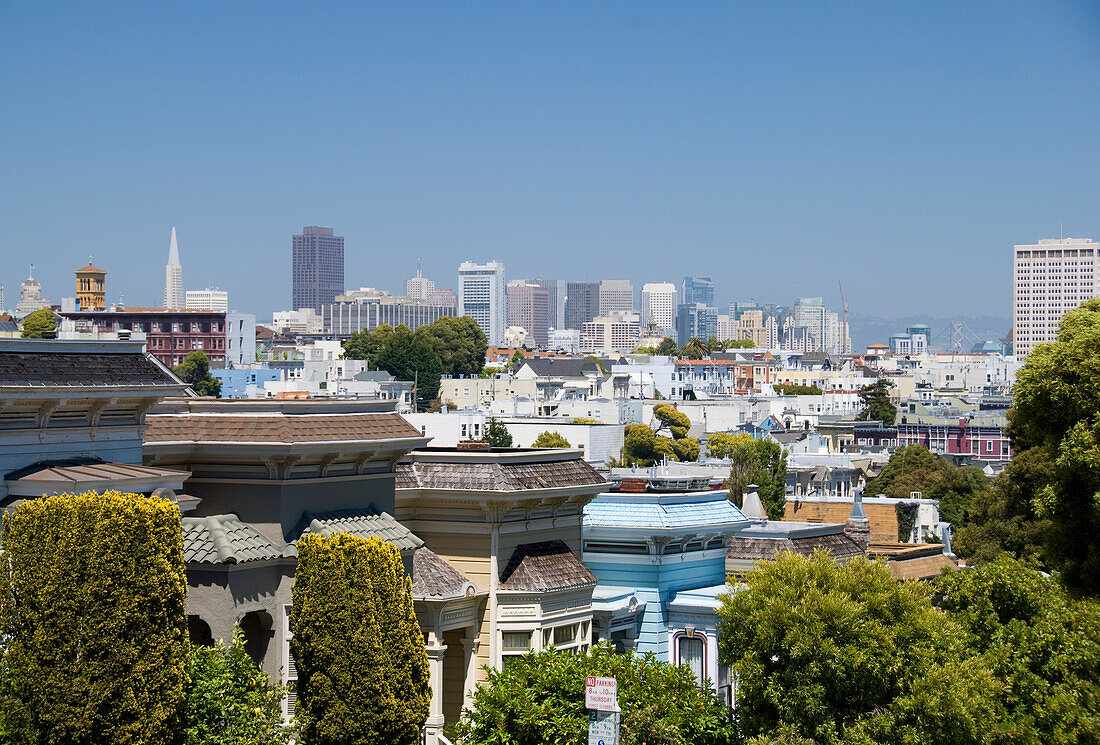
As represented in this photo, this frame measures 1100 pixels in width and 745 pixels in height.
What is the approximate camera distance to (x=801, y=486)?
97.2 m

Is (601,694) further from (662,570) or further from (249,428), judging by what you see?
(662,570)

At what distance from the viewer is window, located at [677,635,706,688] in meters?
24.2

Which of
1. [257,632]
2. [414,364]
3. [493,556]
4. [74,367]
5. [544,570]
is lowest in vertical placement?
[257,632]

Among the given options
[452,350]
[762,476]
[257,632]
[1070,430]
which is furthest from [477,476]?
[452,350]

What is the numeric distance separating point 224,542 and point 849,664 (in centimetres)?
783

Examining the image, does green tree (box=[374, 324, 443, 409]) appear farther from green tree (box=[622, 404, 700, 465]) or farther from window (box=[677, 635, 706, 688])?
window (box=[677, 635, 706, 688])

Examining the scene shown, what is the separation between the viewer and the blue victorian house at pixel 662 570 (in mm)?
24078

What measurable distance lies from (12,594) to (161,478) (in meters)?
2.62

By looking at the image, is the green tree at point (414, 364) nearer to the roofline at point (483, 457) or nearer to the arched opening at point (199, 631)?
the roofline at point (483, 457)

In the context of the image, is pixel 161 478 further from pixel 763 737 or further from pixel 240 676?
pixel 763 737

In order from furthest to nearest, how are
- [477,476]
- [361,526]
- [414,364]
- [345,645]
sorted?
[414,364], [477,476], [361,526], [345,645]

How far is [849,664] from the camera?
61.1 ft

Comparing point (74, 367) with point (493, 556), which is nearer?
point (74, 367)

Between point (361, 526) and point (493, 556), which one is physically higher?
point (361, 526)
